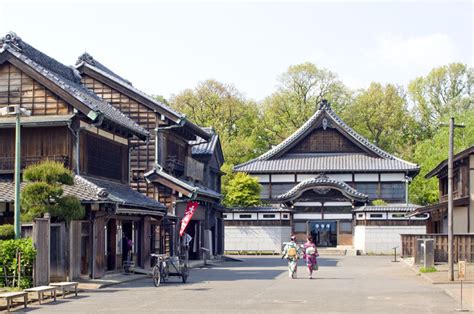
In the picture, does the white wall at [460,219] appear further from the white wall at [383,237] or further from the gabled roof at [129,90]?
the gabled roof at [129,90]

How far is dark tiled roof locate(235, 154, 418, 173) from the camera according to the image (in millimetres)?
63094

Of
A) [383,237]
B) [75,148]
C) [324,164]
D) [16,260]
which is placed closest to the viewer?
[16,260]

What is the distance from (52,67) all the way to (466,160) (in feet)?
69.8

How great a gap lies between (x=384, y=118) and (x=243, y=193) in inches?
998

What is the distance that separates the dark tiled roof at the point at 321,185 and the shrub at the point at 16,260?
129ft

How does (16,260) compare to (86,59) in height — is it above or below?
below

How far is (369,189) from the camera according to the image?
63969mm

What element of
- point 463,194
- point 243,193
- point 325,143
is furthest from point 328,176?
point 463,194

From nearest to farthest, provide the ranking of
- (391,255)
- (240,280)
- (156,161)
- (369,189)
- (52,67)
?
(240,280), (52,67), (156,161), (391,255), (369,189)

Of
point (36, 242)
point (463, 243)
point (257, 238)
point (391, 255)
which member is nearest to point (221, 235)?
point (257, 238)

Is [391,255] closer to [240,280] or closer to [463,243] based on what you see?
[463,243]

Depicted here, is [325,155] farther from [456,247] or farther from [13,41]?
[13,41]

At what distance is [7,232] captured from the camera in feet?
74.4

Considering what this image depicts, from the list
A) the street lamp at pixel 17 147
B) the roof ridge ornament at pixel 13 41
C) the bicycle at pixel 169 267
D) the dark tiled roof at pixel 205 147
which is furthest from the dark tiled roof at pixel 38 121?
the dark tiled roof at pixel 205 147
